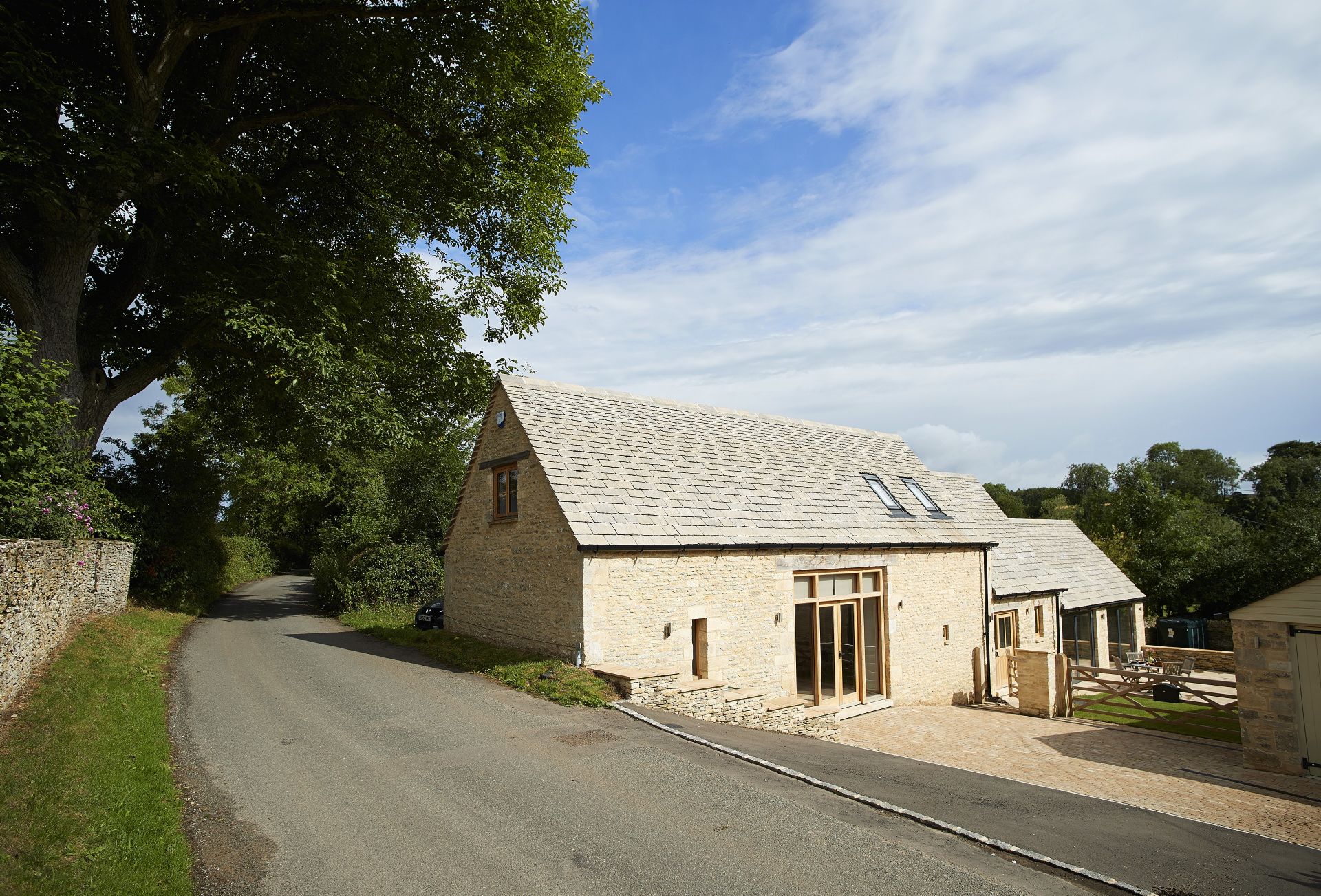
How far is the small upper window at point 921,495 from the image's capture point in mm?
20397

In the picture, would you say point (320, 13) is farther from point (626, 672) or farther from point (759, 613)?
point (759, 613)

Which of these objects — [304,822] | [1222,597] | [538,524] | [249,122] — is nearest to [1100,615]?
[1222,597]

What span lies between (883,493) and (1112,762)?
862 centimetres

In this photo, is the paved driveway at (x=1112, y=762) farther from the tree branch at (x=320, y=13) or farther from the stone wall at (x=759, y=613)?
the tree branch at (x=320, y=13)

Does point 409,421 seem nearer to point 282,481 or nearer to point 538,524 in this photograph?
point 538,524

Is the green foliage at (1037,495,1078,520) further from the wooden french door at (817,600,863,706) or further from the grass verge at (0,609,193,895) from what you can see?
the grass verge at (0,609,193,895)

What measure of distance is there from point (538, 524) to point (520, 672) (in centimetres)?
287

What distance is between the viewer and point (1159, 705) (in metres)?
18.5

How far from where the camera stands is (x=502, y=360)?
19172 millimetres

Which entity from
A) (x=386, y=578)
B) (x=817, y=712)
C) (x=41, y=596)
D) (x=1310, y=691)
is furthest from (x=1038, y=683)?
(x=386, y=578)

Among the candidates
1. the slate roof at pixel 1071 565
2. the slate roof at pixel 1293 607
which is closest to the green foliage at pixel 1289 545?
the slate roof at pixel 1071 565

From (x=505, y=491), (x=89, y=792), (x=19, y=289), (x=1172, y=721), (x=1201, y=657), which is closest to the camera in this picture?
(x=89, y=792)

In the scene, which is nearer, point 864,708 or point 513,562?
point 513,562

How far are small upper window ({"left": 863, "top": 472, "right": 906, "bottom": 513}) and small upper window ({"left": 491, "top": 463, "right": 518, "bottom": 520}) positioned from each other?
1019 cm
